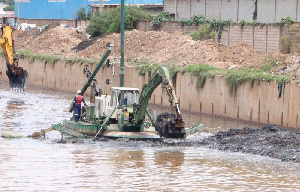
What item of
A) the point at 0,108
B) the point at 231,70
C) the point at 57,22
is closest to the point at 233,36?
the point at 231,70

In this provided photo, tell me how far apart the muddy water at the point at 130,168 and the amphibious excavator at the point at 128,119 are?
1.83ft

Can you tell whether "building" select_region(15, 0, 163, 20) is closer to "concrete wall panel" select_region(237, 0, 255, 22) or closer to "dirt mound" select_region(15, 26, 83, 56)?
"dirt mound" select_region(15, 26, 83, 56)

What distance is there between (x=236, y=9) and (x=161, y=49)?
638cm

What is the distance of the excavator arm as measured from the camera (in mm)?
32844

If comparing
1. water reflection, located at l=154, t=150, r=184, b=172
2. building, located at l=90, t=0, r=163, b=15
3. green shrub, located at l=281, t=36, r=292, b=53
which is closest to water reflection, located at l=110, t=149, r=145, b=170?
water reflection, located at l=154, t=150, r=184, b=172

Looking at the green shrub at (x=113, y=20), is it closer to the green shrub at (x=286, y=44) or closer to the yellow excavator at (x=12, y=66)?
the yellow excavator at (x=12, y=66)

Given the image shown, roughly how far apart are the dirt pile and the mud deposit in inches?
371

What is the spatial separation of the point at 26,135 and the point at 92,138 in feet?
15.3

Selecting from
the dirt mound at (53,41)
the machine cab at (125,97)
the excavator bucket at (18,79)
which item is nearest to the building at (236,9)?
the dirt mound at (53,41)

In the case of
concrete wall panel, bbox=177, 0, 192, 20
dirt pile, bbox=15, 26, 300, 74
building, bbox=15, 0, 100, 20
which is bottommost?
dirt pile, bbox=15, 26, 300, 74

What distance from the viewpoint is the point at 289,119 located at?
133 feet

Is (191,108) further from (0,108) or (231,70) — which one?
(0,108)

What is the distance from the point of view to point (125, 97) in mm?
35875

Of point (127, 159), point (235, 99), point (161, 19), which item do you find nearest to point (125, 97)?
point (127, 159)
